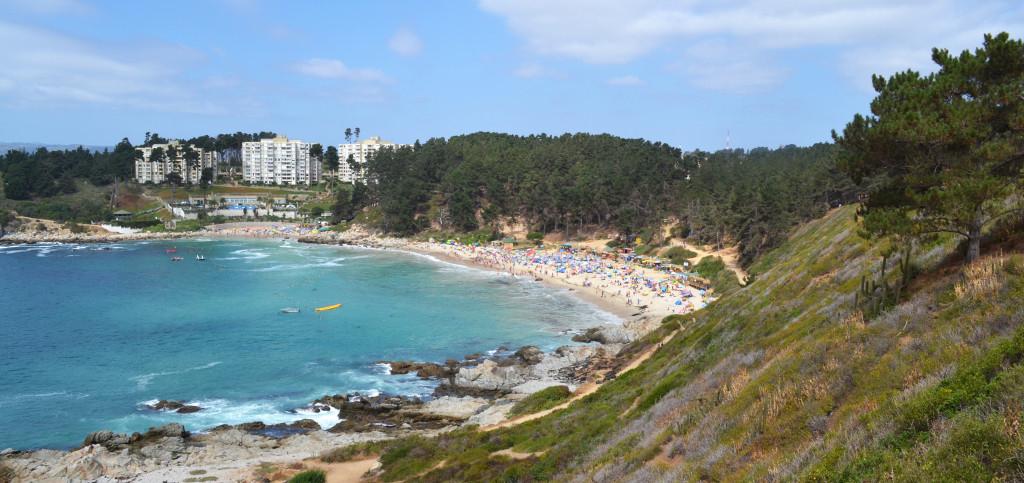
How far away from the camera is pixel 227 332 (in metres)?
50.5

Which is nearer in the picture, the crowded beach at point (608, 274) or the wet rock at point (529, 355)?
the wet rock at point (529, 355)

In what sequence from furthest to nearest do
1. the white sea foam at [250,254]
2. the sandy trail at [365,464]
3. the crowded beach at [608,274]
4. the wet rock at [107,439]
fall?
the white sea foam at [250,254]
the crowded beach at [608,274]
the wet rock at [107,439]
the sandy trail at [365,464]

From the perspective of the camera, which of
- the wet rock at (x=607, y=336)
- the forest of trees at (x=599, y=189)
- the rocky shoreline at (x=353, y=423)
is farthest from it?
the forest of trees at (x=599, y=189)

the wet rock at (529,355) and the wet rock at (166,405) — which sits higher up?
the wet rock at (529,355)

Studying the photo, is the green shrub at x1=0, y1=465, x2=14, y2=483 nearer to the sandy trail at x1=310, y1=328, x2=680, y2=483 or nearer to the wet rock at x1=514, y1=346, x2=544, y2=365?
the sandy trail at x1=310, y1=328, x2=680, y2=483

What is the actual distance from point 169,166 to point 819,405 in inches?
7326

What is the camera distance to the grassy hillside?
8297mm

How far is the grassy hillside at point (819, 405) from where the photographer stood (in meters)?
8.30

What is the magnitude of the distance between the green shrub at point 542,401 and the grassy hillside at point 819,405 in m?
3.65

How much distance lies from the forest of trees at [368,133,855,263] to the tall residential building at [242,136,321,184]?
56.8 metres

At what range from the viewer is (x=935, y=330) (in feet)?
40.3

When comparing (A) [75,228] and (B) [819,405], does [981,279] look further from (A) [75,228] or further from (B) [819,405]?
(A) [75,228]

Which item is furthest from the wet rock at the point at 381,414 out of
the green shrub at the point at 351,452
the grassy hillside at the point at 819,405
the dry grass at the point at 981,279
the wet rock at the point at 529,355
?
the dry grass at the point at 981,279

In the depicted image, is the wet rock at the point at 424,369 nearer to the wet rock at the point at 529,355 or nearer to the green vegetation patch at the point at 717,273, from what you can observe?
the wet rock at the point at 529,355
